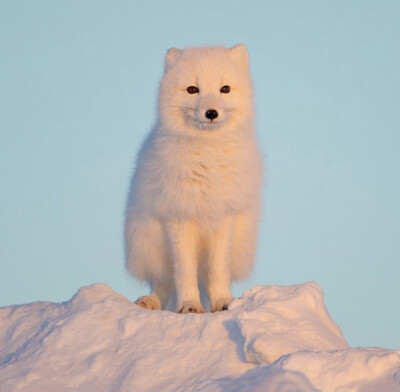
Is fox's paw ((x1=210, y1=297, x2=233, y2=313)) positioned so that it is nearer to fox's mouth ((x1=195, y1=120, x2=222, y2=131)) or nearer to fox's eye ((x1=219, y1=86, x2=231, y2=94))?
fox's mouth ((x1=195, y1=120, x2=222, y2=131))

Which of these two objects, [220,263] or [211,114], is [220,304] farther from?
[211,114]

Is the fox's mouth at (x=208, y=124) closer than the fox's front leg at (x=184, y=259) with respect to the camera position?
Yes

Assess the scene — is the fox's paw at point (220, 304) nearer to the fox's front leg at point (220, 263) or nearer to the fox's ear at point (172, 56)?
the fox's front leg at point (220, 263)

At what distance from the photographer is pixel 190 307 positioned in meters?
5.80

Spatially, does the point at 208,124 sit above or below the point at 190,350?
above

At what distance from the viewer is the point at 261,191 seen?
665 cm

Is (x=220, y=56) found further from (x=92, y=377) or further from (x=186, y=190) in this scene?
(x=92, y=377)

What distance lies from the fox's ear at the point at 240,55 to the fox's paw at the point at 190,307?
6.45 feet

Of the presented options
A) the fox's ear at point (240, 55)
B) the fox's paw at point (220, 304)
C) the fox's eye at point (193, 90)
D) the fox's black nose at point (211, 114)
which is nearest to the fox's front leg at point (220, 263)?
the fox's paw at point (220, 304)

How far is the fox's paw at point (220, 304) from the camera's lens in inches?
231

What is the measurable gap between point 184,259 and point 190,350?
1.49m

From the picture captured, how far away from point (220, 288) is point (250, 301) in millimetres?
970

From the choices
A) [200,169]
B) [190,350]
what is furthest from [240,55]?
[190,350]

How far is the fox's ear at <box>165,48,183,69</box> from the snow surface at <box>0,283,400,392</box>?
1.96m
